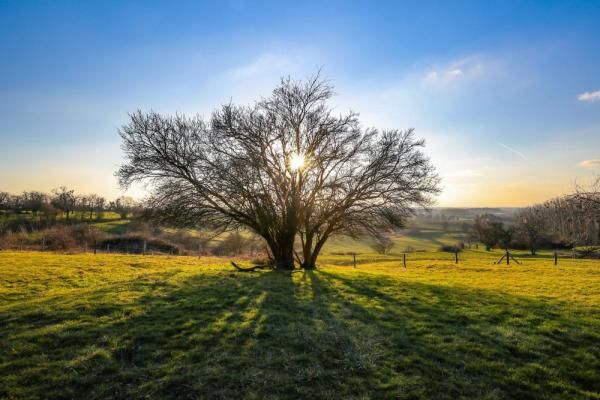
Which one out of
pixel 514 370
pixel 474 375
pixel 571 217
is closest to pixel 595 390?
pixel 514 370

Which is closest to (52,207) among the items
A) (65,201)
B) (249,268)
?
(65,201)

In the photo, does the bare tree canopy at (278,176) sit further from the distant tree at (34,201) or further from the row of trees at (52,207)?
the distant tree at (34,201)

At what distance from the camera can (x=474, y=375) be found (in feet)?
24.7

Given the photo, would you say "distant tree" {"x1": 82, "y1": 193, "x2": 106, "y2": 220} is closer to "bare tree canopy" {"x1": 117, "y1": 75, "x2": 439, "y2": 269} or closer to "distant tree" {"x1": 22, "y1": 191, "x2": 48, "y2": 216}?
"distant tree" {"x1": 22, "y1": 191, "x2": 48, "y2": 216}

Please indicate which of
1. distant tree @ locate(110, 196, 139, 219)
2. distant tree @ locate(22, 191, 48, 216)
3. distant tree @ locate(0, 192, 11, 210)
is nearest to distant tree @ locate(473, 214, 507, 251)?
distant tree @ locate(110, 196, 139, 219)

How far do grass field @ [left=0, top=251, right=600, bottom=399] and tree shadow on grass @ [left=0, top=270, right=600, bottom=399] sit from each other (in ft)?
0.12

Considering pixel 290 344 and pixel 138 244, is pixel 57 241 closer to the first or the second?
pixel 138 244

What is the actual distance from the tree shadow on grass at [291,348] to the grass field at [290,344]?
0.04m

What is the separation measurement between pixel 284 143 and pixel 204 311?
1509cm

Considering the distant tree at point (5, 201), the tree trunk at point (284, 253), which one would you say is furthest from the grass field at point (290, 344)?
the distant tree at point (5, 201)

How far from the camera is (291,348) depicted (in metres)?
8.80

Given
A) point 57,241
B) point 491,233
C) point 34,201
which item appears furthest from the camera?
point 34,201

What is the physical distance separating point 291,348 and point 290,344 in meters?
0.28

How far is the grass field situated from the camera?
687 centimetres
